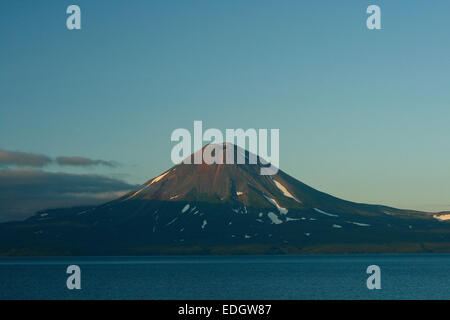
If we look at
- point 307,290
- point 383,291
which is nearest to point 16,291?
point 307,290
